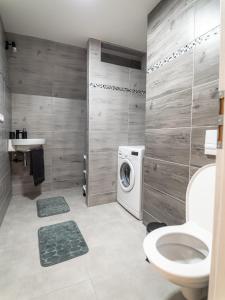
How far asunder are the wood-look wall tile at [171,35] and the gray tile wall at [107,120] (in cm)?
80

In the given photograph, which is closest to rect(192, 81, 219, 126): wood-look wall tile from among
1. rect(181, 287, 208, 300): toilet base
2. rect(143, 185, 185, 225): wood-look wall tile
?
rect(143, 185, 185, 225): wood-look wall tile

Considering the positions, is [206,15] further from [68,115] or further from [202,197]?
[68,115]

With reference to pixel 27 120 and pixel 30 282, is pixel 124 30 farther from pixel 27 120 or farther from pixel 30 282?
pixel 30 282

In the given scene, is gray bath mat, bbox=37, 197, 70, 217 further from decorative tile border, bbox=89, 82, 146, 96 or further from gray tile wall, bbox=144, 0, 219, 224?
decorative tile border, bbox=89, 82, 146, 96

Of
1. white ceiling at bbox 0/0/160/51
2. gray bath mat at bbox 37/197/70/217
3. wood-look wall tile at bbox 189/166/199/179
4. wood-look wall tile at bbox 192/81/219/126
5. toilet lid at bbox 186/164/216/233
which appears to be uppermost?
white ceiling at bbox 0/0/160/51

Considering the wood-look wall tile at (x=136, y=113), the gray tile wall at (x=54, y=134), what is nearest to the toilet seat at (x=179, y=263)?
the wood-look wall tile at (x=136, y=113)

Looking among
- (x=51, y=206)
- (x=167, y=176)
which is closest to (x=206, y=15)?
(x=167, y=176)

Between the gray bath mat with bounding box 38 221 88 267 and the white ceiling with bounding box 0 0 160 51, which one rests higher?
the white ceiling with bounding box 0 0 160 51

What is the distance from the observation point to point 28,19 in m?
2.20

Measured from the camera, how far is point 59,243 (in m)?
1.70

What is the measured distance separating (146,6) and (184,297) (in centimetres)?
270

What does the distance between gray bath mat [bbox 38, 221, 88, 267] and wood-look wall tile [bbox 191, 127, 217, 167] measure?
1290mm

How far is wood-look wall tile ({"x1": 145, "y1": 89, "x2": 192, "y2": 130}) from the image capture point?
4.75 ft

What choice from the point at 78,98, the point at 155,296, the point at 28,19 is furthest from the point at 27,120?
the point at 155,296
